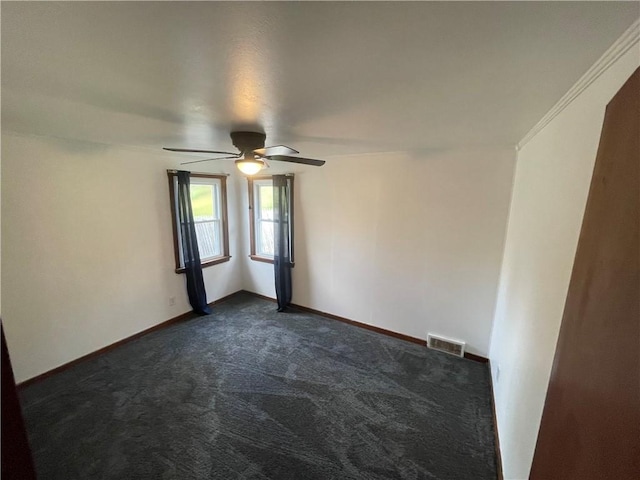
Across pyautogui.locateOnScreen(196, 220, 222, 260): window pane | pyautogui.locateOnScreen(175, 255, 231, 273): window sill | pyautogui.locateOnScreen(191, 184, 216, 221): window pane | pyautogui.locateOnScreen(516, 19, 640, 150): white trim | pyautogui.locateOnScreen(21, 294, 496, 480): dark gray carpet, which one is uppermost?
pyautogui.locateOnScreen(516, 19, 640, 150): white trim

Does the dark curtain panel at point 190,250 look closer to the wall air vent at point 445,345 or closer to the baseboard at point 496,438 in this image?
the wall air vent at point 445,345

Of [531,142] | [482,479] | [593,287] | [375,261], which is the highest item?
[531,142]

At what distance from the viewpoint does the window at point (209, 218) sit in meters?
3.75

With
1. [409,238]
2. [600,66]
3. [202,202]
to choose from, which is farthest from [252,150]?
[202,202]

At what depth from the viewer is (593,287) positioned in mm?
773

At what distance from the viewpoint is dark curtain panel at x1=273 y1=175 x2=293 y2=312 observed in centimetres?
370

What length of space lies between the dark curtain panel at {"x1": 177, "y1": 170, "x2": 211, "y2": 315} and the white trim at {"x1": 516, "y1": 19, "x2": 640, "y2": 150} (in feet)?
11.5

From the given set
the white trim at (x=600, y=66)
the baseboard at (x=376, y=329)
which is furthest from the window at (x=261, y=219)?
the white trim at (x=600, y=66)

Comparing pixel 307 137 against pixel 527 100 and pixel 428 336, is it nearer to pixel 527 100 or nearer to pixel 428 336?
pixel 527 100

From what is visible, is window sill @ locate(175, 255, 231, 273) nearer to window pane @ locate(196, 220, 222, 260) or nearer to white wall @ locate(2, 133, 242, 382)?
window pane @ locate(196, 220, 222, 260)

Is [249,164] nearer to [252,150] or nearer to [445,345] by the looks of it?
[252,150]

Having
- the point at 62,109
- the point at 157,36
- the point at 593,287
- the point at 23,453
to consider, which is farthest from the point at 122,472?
the point at 593,287

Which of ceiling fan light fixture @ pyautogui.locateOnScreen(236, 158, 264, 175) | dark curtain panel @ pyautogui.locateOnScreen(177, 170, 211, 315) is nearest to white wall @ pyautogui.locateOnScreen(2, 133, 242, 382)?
dark curtain panel @ pyautogui.locateOnScreen(177, 170, 211, 315)

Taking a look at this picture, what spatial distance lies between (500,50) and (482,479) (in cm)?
228
